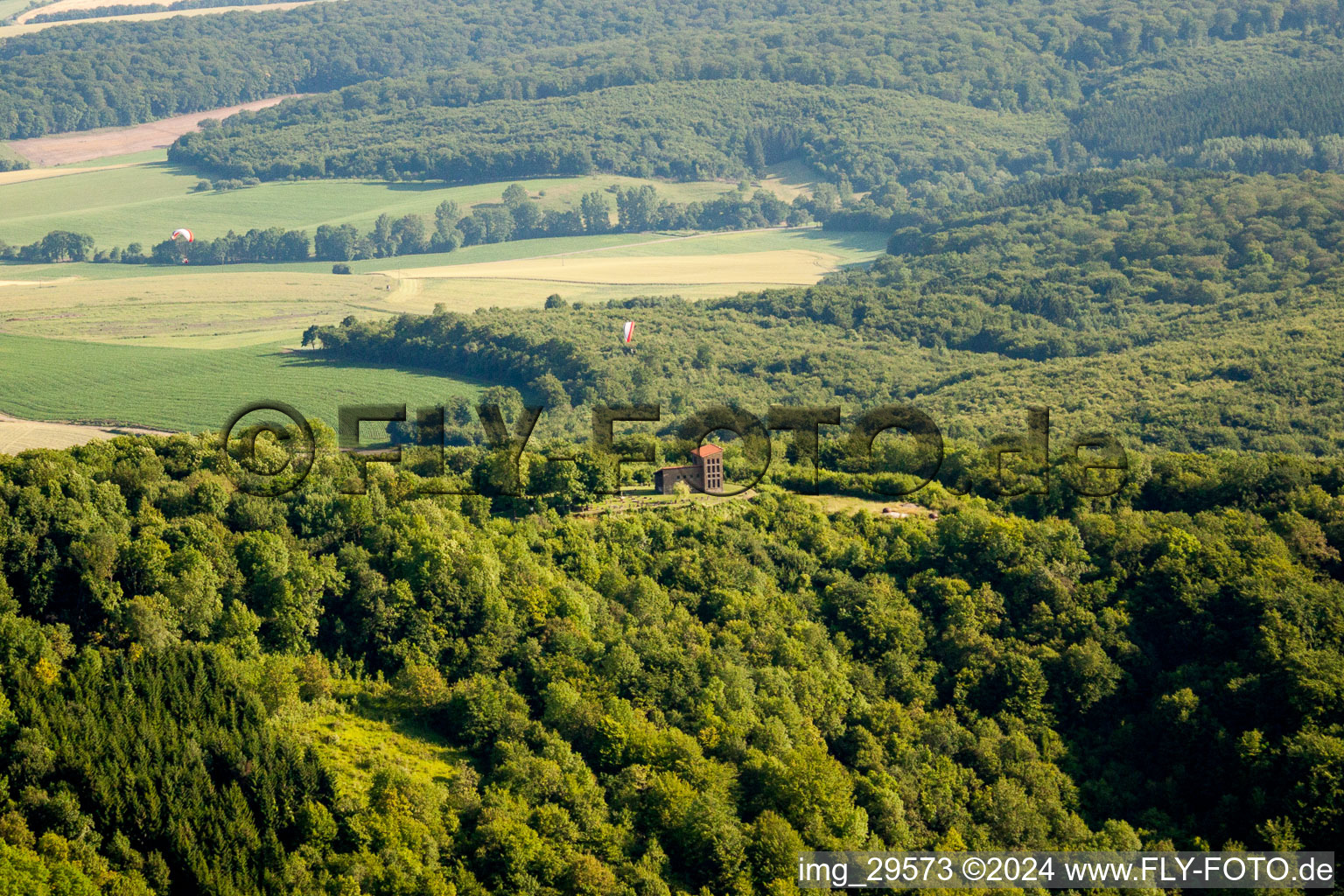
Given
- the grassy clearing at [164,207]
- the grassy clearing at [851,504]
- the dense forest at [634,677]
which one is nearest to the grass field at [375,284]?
the grassy clearing at [164,207]

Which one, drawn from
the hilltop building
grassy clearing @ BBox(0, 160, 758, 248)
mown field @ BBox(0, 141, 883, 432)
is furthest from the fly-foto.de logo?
grassy clearing @ BBox(0, 160, 758, 248)

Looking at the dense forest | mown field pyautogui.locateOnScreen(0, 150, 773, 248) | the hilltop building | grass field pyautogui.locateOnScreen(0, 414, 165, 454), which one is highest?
mown field pyautogui.locateOnScreen(0, 150, 773, 248)

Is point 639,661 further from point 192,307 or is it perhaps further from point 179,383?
point 192,307

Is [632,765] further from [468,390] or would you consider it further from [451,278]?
[451,278]

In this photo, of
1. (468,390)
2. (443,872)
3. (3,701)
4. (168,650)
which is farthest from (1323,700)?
(468,390)

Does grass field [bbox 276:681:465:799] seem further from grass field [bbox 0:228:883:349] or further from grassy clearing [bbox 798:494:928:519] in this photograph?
grass field [bbox 0:228:883:349]
